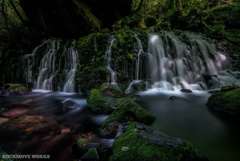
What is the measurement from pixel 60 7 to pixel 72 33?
2.01 m

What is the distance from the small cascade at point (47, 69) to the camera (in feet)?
31.1

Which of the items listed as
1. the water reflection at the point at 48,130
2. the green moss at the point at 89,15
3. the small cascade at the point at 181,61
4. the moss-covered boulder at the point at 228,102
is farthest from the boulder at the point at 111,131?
the green moss at the point at 89,15

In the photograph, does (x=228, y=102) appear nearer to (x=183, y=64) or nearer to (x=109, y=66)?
(x=183, y=64)

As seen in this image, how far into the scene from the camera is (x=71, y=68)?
9.23 meters

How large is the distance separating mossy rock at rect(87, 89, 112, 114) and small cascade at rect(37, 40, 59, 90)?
5.61 meters

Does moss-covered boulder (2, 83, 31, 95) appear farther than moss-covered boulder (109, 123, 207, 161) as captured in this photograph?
Yes

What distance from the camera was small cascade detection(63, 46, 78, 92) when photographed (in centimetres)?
863

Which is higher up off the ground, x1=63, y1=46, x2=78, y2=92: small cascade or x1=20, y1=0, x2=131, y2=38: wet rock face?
x1=20, y1=0, x2=131, y2=38: wet rock face

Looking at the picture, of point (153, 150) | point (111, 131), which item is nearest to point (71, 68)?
point (111, 131)

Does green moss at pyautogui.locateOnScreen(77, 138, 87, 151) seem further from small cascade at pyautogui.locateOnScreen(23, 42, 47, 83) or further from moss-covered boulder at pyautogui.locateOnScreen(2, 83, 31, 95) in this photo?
small cascade at pyautogui.locateOnScreen(23, 42, 47, 83)

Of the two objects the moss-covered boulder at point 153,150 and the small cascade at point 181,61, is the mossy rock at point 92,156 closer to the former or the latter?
the moss-covered boulder at point 153,150

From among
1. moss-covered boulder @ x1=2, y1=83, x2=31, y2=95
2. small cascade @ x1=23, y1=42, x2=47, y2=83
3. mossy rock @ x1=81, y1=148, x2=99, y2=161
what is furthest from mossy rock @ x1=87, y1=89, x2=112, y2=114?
small cascade @ x1=23, y1=42, x2=47, y2=83

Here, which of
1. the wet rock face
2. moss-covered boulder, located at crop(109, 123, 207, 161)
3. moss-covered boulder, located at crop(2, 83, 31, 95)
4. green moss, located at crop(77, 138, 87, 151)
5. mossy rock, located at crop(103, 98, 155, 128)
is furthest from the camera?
the wet rock face

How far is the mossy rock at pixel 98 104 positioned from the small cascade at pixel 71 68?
12.6 ft
